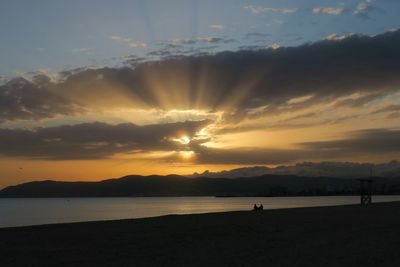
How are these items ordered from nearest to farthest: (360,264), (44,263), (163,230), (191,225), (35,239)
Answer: (360,264), (44,263), (35,239), (163,230), (191,225)

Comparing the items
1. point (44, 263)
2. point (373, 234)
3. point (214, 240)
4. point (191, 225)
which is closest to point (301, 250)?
point (214, 240)

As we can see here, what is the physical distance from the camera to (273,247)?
18281mm

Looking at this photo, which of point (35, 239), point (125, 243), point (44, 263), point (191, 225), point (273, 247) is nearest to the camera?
point (44, 263)

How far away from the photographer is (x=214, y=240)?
20953 mm

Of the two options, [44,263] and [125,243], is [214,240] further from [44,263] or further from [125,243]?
[44,263]

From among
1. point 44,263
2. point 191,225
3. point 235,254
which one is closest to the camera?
point 44,263

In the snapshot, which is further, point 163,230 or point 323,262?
point 163,230

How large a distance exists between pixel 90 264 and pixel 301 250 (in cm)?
845

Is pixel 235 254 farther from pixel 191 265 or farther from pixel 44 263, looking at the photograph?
pixel 44 263

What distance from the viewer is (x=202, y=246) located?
19.0 m

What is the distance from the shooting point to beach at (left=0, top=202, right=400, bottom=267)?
15.2 metres

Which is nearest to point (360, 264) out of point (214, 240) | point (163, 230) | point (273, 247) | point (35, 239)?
point (273, 247)

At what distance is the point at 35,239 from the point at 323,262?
1505 centimetres

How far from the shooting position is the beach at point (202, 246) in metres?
15.2
